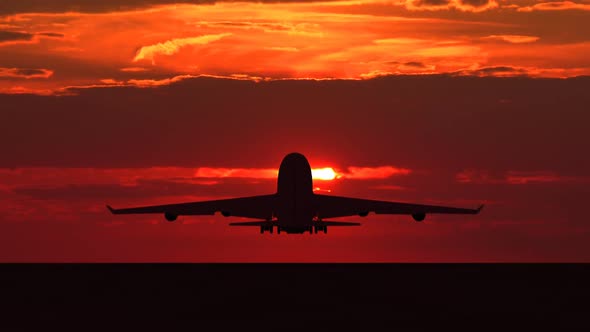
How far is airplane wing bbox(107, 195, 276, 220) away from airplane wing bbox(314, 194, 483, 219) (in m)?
5.31

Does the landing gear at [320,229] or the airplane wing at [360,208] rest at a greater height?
the airplane wing at [360,208]

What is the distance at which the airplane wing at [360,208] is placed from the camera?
382 ft

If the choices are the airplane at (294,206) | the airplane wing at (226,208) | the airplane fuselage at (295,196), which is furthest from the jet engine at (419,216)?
the airplane wing at (226,208)

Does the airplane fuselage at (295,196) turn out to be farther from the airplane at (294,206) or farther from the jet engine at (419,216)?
the jet engine at (419,216)

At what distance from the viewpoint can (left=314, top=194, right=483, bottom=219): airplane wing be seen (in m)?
116
